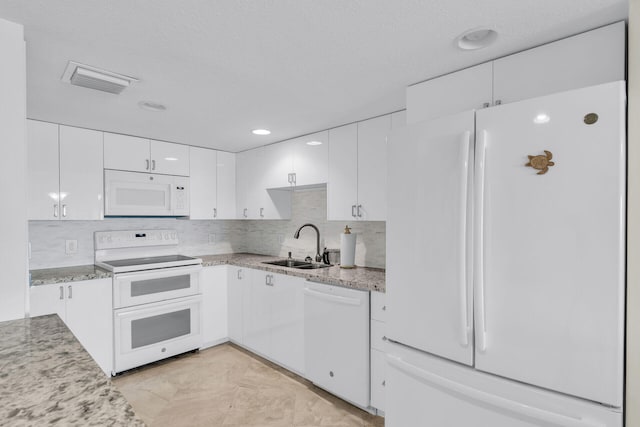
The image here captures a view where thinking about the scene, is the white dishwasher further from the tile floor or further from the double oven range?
the double oven range

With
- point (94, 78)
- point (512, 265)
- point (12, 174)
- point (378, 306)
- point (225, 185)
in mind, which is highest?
point (94, 78)

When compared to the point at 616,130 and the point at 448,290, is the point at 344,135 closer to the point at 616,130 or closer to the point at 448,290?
the point at 448,290

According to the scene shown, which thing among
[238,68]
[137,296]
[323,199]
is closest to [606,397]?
[238,68]

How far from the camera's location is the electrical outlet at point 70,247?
315 centimetres

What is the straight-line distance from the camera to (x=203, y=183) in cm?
382

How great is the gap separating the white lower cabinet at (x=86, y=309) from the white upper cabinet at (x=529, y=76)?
9.41 ft

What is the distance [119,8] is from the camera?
1.28 metres

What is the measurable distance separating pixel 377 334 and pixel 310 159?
5.60ft

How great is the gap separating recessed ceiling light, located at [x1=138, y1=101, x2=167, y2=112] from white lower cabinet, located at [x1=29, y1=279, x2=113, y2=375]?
1.54m

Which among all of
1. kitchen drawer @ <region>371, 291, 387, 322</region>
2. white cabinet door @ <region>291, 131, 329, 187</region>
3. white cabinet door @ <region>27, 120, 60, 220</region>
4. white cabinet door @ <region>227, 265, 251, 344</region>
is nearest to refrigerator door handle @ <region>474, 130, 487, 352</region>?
kitchen drawer @ <region>371, 291, 387, 322</region>

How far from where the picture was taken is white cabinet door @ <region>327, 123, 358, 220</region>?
2.80 m

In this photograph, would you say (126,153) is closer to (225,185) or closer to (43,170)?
(43,170)

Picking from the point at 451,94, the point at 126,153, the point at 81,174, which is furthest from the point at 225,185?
the point at 451,94

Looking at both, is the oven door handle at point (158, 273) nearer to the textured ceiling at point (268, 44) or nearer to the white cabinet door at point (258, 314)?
the white cabinet door at point (258, 314)
